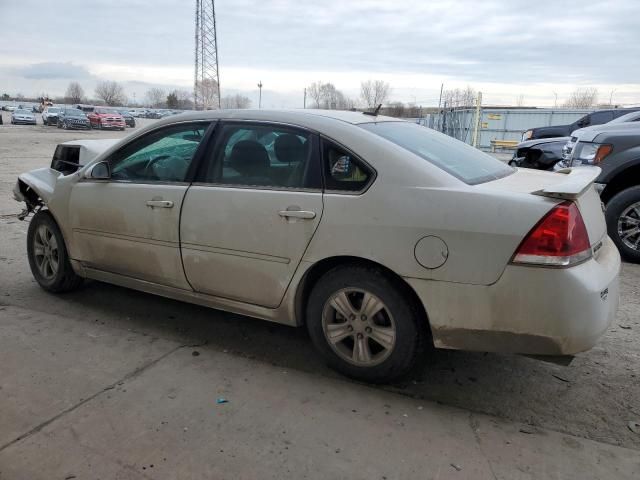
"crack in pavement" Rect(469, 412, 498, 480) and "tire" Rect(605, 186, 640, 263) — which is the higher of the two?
"tire" Rect(605, 186, 640, 263)

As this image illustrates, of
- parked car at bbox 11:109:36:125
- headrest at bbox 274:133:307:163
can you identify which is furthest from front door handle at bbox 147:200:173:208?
parked car at bbox 11:109:36:125

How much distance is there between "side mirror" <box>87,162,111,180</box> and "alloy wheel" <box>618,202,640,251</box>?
5.27 metres

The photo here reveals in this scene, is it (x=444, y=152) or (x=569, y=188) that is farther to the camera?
(x=444, y=152)

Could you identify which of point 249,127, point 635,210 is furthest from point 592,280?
point 635,210

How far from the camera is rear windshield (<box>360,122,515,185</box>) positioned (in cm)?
301

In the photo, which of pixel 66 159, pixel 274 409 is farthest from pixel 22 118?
→ pixel 274 409

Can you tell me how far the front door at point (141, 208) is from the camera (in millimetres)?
3590

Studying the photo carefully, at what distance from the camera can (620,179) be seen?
6.03 meters

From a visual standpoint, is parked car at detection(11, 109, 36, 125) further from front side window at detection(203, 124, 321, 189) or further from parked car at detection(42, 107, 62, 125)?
front side window at detection(203, 124, 321, 189)

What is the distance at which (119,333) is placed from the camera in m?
3.83

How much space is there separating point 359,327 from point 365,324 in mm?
46

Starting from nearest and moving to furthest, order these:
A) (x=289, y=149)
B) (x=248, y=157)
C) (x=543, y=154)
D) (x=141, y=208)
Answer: (x=289, y=149) → (x=248, y=157) → (x=141, y=208) → (x=543, y=154)

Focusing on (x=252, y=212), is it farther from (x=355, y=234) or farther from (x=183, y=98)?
(x=183, y=98)

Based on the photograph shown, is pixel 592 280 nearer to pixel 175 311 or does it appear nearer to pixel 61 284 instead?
pixel 175 311
